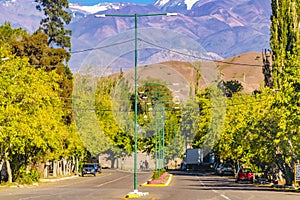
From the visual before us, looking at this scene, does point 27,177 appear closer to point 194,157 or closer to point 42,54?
point 42,54

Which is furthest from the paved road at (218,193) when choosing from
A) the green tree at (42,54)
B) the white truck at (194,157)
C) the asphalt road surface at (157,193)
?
the white truck at (194,157)

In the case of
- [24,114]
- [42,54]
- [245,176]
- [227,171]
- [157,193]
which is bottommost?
[157,193]

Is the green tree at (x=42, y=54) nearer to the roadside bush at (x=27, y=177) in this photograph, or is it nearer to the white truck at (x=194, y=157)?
the roadside bush at (x=27, y=177)

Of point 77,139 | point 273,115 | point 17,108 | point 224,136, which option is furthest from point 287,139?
point 77,139

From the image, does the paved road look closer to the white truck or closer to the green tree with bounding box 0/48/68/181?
the green tree with bounding box 0/48/68/181

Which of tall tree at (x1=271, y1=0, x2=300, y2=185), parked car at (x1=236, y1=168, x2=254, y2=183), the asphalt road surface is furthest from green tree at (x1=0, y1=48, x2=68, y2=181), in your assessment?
parked car at (x1=236, y1=168, x2=254, y2=183)

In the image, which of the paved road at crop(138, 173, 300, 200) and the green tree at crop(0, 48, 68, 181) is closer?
the paved road at crop(138, 173, 300, 200)

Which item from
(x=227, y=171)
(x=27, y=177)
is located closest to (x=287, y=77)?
(x=27, y=177)

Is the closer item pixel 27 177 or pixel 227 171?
pixel 27 177

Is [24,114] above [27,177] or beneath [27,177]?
above

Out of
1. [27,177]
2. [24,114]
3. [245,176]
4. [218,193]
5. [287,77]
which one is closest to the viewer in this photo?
[218,193]

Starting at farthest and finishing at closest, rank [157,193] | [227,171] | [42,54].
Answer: [227,171], [42,54], [157,193]

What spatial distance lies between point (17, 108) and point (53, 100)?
11.3m

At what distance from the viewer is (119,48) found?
224 feet
